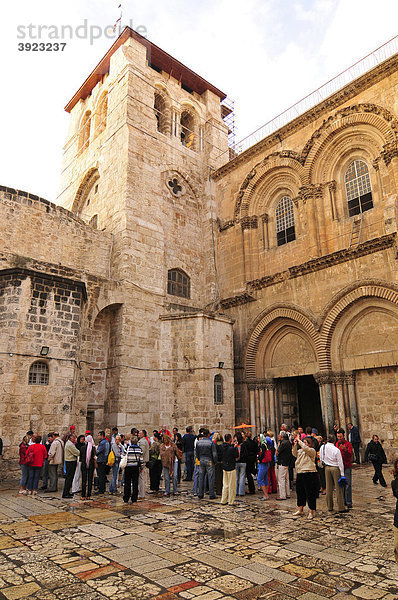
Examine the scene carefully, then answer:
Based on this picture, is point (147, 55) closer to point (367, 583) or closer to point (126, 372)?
point (126, 372)

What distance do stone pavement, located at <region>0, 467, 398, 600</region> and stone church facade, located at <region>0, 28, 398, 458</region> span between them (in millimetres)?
5729

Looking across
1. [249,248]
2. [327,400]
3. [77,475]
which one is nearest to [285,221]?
[249,248]

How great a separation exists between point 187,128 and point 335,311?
15102mm

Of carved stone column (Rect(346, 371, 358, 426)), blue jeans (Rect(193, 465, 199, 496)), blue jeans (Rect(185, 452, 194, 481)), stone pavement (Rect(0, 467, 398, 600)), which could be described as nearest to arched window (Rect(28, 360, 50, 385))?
stone pavement (Rect(0, 467, 398, 600))

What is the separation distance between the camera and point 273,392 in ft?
57.4

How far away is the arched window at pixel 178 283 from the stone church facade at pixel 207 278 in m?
0.07

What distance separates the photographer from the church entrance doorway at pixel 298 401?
17.8 meters

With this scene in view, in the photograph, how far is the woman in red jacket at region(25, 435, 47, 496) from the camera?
32.4ft

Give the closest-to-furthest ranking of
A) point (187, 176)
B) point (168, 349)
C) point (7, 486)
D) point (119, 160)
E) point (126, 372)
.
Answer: point (7, 486) → point (126, 372) → point (168, 349) → point (119, 160) → point (187, 176)

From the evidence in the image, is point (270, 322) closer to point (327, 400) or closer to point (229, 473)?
point (327, 400)

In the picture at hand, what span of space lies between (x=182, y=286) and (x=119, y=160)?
6.84 m

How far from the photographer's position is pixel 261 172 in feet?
64.8

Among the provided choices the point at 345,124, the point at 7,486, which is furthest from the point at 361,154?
the point at 7,486

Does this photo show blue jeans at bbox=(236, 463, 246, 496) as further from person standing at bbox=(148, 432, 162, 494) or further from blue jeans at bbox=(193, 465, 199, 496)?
person standing at bbox=(148, 432, 162, 494)
